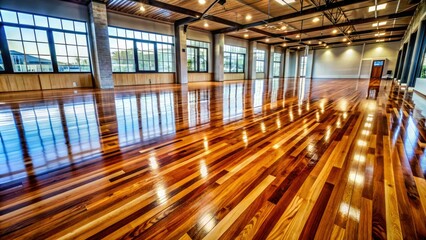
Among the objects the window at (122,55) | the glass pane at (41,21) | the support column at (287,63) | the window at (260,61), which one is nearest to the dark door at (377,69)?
the support column at (287,63)

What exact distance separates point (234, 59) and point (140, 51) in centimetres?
780

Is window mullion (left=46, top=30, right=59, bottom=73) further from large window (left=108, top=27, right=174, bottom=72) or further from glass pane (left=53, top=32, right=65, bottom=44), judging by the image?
large window (left=108, top=27, right=174, bottom=72)

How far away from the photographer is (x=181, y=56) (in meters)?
11.2

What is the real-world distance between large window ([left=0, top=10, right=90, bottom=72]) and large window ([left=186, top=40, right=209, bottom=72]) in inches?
227

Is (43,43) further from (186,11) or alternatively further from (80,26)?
(186,11)

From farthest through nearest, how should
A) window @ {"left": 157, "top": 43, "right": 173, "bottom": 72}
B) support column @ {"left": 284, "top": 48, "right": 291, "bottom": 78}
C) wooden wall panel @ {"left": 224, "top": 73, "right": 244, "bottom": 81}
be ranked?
support column @ {"left": 284, "top": 48, "right": 291, "bottom": 78} < wooden wall panel @ {"left": 224, "top": 73, "right": 244, "bottom": 81} < window @ {"left": 157, "top": 43, "right": 173, "bottom": 72}

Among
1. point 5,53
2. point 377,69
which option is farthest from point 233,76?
point 377,69

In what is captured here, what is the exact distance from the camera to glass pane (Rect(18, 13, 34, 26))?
272 inches

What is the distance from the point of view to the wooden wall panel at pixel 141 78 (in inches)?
375

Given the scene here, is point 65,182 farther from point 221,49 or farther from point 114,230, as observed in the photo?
point 221,49

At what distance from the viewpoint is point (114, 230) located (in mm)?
1017

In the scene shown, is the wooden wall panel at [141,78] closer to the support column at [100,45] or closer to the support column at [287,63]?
the support column at [100,45]

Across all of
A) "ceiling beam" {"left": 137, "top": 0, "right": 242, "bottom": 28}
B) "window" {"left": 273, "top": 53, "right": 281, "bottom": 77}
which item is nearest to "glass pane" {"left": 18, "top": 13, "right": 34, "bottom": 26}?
"ceiling beam" {"left": 137, "top": 0, "right": 242, "bottom": 28}

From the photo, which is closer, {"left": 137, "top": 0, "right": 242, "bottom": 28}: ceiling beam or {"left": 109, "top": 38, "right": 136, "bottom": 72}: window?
{"left": 137, "top": 0, "right": 242, "bottom": 28}: ceiling beam
